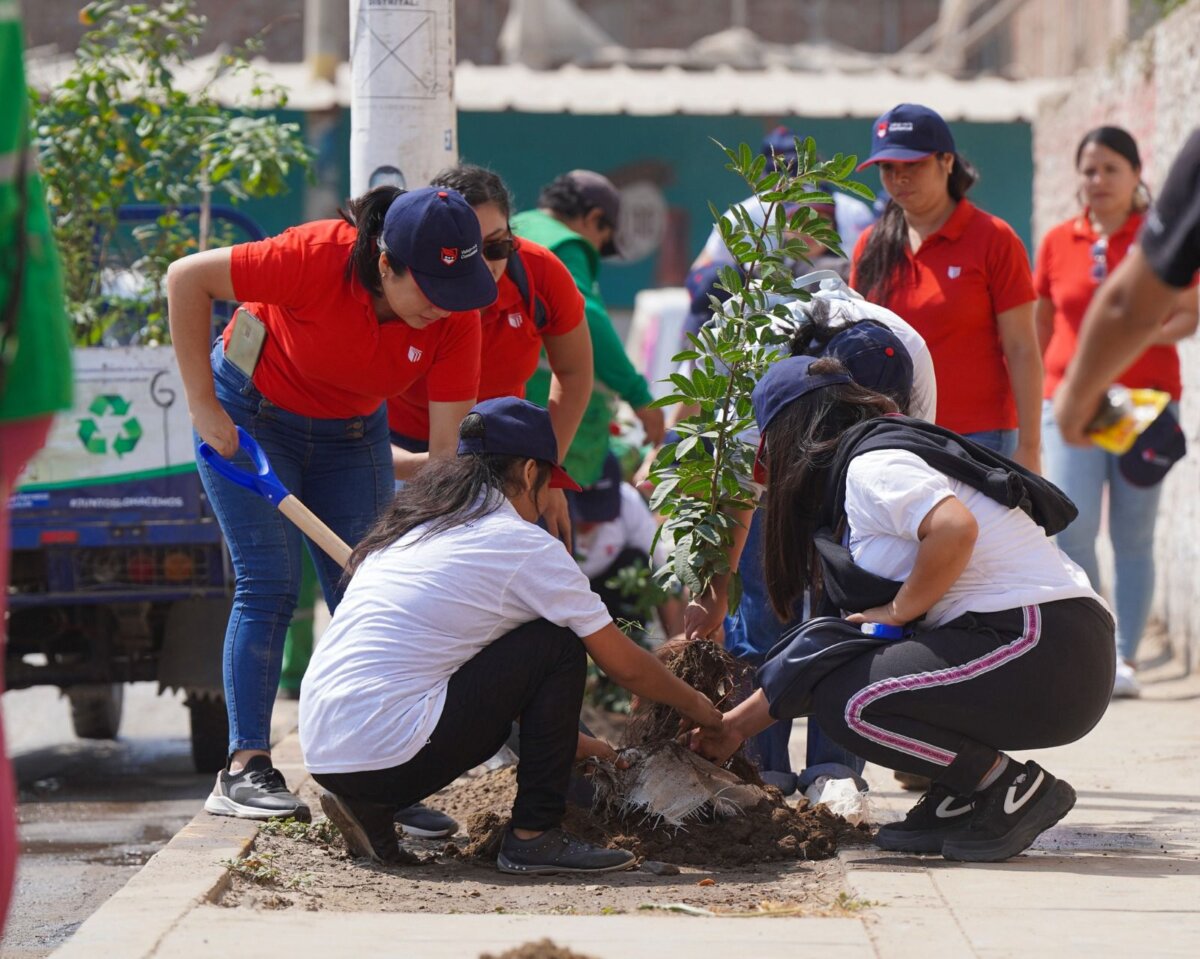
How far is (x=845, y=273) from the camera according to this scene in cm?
700

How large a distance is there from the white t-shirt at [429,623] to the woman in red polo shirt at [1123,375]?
146 inches

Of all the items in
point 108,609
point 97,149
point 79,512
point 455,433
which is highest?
point 97,149

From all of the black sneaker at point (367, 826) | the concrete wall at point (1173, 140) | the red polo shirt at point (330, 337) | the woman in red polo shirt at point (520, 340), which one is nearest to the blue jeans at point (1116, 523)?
the concrete wall at point (1173, 140)

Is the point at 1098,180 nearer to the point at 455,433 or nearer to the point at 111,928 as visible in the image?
the point at 455,433

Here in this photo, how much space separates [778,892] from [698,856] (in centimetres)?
41

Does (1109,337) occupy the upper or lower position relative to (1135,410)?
upper

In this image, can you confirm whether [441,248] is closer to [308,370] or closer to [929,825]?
[308,370]

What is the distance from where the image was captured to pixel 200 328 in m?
4.54

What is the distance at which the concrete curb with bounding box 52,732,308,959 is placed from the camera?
3391mm

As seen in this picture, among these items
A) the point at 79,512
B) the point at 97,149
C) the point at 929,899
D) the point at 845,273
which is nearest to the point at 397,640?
the point at 929,899

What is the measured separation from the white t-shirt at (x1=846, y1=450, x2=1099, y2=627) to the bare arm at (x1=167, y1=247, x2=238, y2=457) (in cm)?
168

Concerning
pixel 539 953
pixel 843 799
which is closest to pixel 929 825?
pixel 843 799

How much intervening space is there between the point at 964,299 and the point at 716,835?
6.49 ft

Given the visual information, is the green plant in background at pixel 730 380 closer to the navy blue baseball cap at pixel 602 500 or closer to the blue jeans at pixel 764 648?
the blue jeans at pixel 764 648
